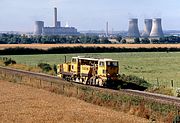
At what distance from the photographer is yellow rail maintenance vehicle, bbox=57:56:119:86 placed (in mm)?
43906

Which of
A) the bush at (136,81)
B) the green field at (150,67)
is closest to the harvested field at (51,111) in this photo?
the bush at (136,81)

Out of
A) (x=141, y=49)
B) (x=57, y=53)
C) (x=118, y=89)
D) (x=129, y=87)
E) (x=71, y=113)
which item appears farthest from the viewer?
(x=141, y=49)

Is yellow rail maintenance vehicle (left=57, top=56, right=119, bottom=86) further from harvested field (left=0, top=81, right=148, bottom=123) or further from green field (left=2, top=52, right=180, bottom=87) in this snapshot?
green field (left=2, top=52, right=180, bottom=87)

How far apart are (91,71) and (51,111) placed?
15.6 metres

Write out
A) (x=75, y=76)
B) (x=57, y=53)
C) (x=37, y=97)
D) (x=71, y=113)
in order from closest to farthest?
(x=71, y=113) < (x=37, y=97) < (x=75, y=76) < (x=57, y=53)

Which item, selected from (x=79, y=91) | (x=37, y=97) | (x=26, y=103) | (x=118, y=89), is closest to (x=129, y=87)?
(x=118, y=89)

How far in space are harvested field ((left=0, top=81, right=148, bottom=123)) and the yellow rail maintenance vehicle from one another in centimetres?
594

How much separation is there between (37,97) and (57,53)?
82349mm

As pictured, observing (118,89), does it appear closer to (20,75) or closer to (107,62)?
(107,62)

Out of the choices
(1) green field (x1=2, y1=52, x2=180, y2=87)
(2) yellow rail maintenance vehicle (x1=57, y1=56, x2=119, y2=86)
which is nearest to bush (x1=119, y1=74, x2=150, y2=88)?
(2) yellow rail maintenance vehicle (x1=57, y1=56, x2=119, y2=86)

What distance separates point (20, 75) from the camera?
5603 cm

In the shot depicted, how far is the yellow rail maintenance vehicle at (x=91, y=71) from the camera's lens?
144 ft

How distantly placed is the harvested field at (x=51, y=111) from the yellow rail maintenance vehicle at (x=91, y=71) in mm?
5936

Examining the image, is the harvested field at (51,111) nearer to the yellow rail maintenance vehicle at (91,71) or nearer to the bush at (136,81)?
the yellow rail maintenance vehicle at (91,71)
